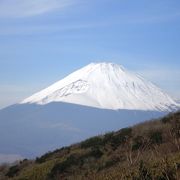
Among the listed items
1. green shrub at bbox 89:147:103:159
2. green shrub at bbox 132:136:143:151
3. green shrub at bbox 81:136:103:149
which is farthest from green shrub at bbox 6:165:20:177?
green shrub at bbox 132:136:143:151

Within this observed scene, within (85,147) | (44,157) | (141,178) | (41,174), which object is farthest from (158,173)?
(44,157)

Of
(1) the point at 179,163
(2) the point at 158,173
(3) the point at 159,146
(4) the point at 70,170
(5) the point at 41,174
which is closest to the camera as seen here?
(2) the point at 158,173

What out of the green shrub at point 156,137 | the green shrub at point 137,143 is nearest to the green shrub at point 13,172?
the green shrub at point 137,143

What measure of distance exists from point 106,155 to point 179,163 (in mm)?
8229

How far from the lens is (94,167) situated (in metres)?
17.5

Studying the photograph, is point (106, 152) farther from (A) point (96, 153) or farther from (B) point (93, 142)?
(B) point (93, 142)

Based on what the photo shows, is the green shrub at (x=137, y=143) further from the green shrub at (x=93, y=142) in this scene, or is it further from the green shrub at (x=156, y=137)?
the green shrub at (x=93, y=142)

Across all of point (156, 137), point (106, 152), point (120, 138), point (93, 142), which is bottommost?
point (106, 152)

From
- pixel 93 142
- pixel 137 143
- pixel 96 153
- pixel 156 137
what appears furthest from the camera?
pixel 93 142

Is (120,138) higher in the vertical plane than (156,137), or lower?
higher

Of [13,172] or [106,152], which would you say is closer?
[106,152]

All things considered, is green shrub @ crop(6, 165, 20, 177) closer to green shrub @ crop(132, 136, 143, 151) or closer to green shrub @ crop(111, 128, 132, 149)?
green shrub @ crop(111, 128, 132, 149)

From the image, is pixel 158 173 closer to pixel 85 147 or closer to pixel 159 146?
pixel 159 146

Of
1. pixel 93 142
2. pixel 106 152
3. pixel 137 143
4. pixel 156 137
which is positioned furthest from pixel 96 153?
pixel 93 142
